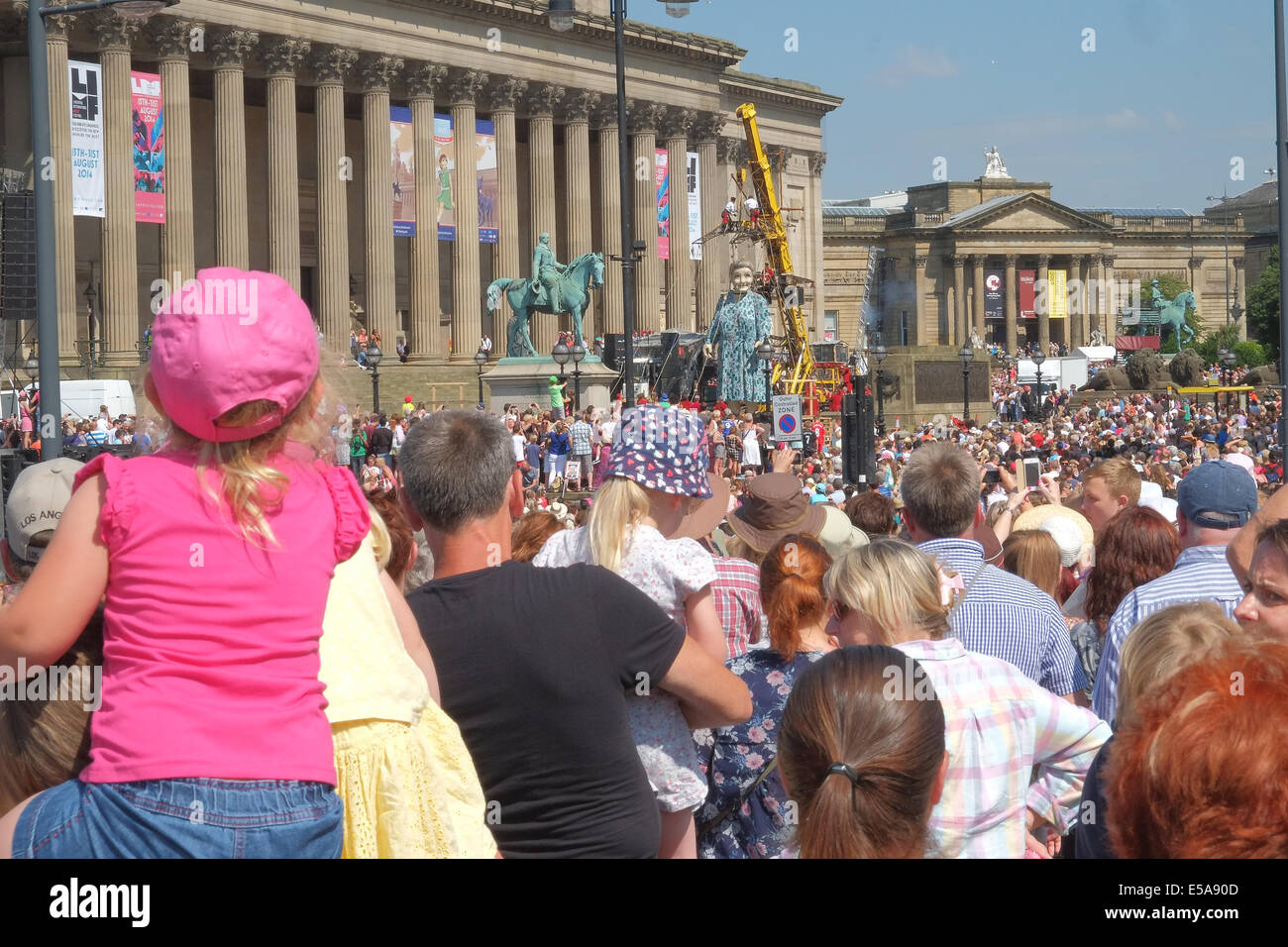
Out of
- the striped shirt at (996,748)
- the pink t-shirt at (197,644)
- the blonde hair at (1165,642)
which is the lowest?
the striped shirt at (996,748)

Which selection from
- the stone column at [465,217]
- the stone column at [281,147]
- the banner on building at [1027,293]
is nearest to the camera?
the stone column at [281,147]

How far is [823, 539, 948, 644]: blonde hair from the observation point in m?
4.34

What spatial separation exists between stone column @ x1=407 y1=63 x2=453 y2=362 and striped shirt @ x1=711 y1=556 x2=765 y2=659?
49.1 meters

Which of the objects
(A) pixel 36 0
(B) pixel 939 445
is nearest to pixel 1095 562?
(B) pixel 939 445

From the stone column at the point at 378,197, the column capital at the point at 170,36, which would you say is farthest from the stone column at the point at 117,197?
the stone column at the point at 378,197

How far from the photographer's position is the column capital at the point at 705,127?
66.1 m

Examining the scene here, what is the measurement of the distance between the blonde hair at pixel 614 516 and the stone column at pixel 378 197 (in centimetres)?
4794

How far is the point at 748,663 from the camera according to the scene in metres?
5.15

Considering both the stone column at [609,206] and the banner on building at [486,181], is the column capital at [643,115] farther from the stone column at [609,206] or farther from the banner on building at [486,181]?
the banner on building at [486,181]

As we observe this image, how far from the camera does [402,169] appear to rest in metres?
52.7

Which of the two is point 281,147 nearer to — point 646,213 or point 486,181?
point 486,181

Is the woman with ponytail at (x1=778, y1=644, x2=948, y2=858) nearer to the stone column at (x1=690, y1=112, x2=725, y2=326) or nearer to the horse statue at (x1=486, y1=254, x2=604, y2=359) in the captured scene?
the horse statue at (x1=486, y1=254, x2=604, y2=359)

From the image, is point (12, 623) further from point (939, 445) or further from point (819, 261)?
point (819, 261)

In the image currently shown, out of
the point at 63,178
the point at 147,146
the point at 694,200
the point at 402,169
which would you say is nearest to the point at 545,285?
the point at 147,146
